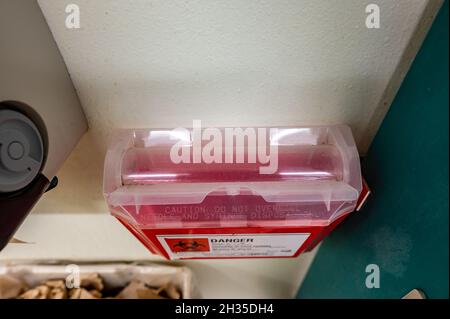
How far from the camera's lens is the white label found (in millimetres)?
524

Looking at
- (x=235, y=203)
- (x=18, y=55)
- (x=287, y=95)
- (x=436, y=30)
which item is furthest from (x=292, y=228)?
(x=18, y=55)

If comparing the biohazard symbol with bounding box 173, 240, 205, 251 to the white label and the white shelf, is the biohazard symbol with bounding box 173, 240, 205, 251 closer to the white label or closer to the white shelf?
the white label

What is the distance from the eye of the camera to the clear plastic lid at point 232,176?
1.49ft

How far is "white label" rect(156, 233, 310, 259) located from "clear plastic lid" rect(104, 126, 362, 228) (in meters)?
0.04

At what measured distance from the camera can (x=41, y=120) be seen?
42 centimetres

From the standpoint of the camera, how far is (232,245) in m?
0.55

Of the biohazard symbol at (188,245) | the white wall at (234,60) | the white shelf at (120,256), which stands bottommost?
the biohazard symbol at (188,245)

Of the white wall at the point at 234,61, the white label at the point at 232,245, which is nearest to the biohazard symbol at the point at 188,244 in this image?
the white label at the point at 232,245

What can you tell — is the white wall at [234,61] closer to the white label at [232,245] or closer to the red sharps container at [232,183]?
the red sharps container at [232,183]

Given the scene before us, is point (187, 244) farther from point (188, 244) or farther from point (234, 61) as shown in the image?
point (234, 61)

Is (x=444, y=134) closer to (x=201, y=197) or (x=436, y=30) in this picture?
(x=436, y=30)

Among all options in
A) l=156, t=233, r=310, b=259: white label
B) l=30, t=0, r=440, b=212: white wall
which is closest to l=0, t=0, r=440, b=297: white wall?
l=30, t=0, r=440, b=212: white wall

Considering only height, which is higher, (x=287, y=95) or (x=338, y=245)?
(x=287, y=95)

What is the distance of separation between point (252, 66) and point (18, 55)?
11.2 inches
